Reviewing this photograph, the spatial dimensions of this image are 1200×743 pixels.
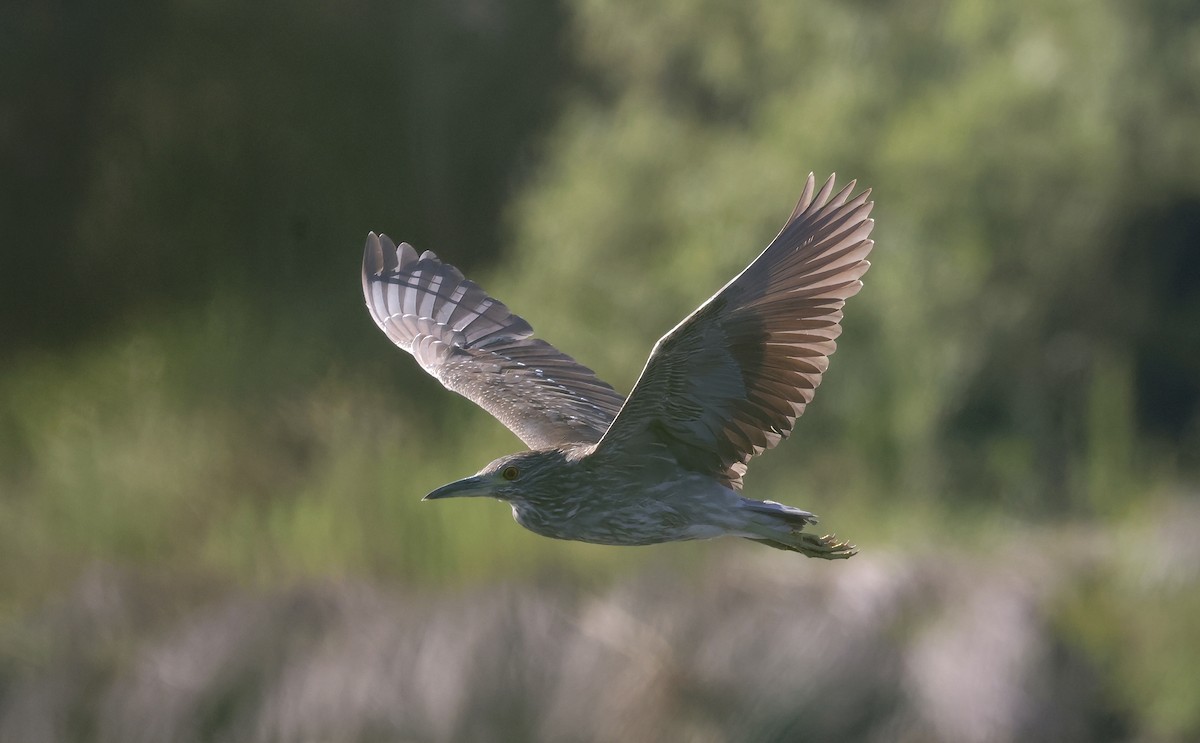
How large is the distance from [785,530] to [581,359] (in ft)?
23.6

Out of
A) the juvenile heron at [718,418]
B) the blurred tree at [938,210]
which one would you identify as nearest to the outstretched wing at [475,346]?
the juvenile heron at [718,418]

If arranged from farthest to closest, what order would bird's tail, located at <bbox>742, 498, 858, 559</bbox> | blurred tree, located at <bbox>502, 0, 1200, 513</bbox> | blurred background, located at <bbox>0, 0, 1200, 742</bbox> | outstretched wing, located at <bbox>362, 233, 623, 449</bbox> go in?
blurred tree, located at <bbox>502, 0, 1200, 513</bbox> → blurred background, located at <bbox>0, 0, 1200, 742</bbox> → outstretched wing, located at <bbox>362, 233, 623, 449</bbox> → bird's tail, located at <bbox>742, 498, 858, 559</bbox>

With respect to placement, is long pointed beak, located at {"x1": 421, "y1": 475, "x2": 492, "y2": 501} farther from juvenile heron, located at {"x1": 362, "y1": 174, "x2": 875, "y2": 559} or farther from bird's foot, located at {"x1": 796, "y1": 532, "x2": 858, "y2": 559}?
bird's foot, located at {"x1": 796, "y1": 532, "x2": 858, "y2": 559}

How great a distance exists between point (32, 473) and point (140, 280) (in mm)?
3018

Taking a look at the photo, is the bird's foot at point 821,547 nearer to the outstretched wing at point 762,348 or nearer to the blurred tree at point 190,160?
the outstretched wing at point 762,348

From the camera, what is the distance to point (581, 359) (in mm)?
11156

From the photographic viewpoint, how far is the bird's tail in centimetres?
395

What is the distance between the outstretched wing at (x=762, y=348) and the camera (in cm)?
381

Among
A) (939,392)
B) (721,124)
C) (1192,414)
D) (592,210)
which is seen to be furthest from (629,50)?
(1192,414)

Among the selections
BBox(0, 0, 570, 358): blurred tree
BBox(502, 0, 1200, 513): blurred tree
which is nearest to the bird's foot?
BBox(502, 0, 1200, 513): blurred tree

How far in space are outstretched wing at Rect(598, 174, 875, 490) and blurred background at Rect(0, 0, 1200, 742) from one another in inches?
159

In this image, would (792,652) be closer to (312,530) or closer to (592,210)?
(312,530)

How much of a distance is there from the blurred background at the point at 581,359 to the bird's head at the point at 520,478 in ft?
12.7

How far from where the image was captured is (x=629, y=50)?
46.0ft
